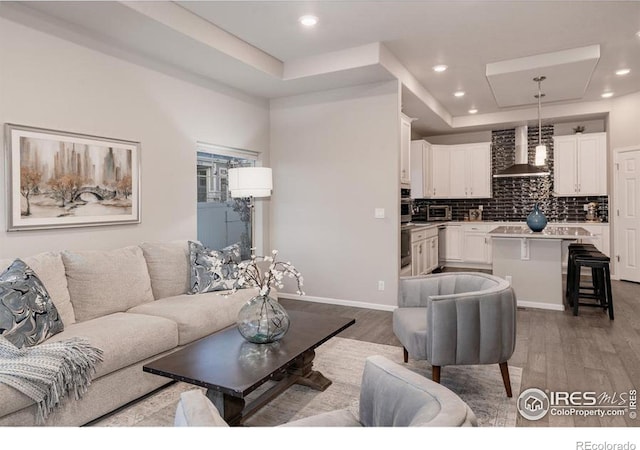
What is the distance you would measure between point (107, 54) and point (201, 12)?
35.5 inches

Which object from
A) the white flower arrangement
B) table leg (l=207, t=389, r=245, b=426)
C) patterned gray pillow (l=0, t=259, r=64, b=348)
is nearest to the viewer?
table leg (l=207, t=389, r=245, b=426)

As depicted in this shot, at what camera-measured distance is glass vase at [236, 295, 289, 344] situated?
2.40 metres

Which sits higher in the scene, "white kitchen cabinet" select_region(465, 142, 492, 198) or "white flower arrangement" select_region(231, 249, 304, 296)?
"white kitchen cabinet" select_region(465, 142, 492, 198)

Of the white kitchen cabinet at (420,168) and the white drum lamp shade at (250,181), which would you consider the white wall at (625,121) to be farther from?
the white drum lamp shade at (250,181)

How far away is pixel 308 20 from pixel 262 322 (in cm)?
271

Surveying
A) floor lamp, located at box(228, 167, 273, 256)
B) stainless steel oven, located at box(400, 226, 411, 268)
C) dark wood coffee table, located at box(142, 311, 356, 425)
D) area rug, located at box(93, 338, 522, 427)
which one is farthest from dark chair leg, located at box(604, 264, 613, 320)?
floor lamp, located at box(228, 167, 273, 256)

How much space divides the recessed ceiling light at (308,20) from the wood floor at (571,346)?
2.92 m

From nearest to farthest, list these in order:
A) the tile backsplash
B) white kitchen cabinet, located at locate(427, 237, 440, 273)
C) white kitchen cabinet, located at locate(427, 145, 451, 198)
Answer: white kitchen cabinet, located at locate(427, 237, 440, 273), the tile backsplash, white kitchen cabinet, located at locate(427, 145, 451, 198)

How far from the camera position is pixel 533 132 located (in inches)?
300

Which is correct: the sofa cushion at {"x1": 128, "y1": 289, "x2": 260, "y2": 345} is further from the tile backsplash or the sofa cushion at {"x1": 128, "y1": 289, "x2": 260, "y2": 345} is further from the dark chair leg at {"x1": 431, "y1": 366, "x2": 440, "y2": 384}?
the tile backsplash

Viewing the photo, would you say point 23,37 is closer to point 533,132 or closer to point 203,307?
point 203,307

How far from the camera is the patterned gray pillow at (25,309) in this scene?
225 centimetres

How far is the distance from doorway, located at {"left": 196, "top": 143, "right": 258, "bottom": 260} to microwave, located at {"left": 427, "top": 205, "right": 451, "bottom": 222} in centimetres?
442

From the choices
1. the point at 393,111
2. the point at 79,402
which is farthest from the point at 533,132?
the point at 79,402
